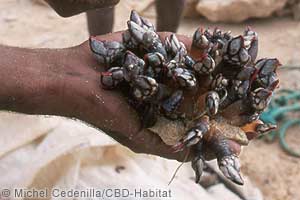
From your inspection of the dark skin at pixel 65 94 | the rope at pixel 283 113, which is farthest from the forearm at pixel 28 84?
the rope at pixel 283 113

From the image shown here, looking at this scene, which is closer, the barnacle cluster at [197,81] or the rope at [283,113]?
the barnacle cluster at [197,81]

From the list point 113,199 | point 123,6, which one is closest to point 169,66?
point 113,199

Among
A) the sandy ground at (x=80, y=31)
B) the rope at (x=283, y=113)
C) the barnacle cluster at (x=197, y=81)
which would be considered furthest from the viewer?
the sandy ground at (x=80, y=31)

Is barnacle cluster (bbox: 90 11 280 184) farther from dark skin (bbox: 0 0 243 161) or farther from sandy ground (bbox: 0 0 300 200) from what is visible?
sandy ground (bbox: 0 0 300 200)

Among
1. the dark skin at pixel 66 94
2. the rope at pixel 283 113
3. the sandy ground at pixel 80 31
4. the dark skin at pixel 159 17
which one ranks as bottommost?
the sandy ground at pixel 80 31

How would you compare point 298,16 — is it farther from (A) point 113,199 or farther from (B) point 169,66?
(B) point 169,66

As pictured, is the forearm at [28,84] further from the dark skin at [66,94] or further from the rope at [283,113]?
the rope at [283,113]

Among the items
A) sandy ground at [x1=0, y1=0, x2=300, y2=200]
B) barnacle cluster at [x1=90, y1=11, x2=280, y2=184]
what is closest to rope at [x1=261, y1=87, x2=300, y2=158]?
sandy ground at [x1=0, y1=0, x2=300, y2=200]
